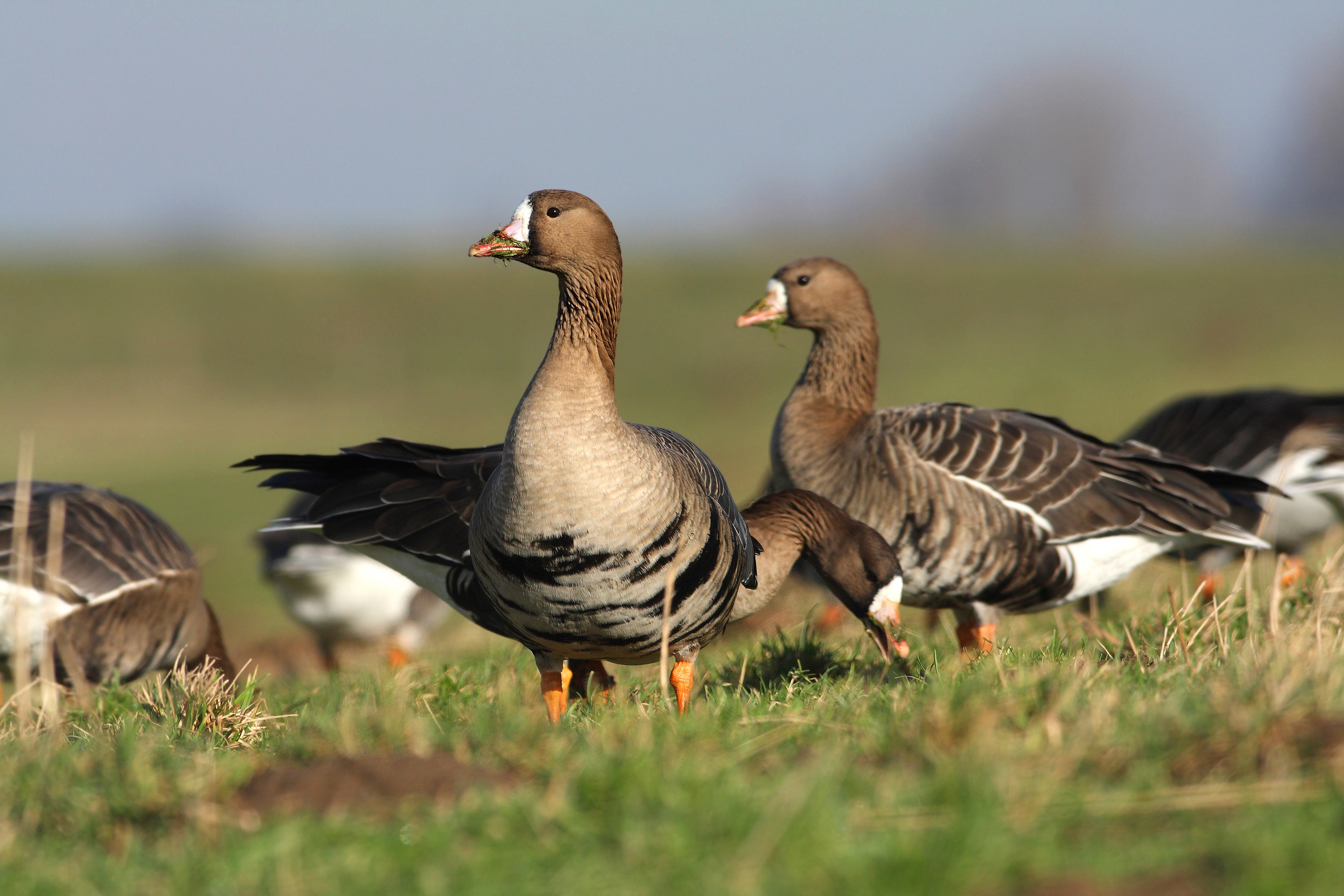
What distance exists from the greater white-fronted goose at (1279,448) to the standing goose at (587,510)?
5.09 m

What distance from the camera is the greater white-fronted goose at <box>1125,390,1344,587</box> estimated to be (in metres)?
8.93

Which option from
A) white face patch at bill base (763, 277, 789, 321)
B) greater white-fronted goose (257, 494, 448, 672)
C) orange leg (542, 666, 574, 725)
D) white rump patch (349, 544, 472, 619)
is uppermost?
white face patch at bill base (763, 277, 789, 321)

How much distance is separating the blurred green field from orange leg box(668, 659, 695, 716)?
17291 mm

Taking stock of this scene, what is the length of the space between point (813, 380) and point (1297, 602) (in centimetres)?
325

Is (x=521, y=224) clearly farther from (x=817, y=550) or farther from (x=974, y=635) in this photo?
(x=974, y=635)

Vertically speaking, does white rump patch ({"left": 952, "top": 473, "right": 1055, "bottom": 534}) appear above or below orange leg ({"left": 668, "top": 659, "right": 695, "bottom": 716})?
above

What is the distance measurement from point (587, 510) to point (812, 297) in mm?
4137

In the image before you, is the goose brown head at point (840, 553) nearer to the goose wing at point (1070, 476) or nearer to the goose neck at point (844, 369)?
the goose wing at point (1070, 476)

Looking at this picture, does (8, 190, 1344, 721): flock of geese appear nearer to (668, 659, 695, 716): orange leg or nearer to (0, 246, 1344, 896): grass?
(668, 659, 695, 716): orange leg

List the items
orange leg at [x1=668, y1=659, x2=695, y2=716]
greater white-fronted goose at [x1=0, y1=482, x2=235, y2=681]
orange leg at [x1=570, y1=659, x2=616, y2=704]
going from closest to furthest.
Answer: orange leg at [x1=668, y1=659, x2=695, y2=716] → orange leg at [x1=570, y1=659, x2=616, y2=704] → greater white-fronted goose at [x1=0, y1=482, x2=235, y2=681]

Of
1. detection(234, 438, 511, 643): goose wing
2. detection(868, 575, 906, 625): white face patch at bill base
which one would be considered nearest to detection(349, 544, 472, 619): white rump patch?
detection(234, 438, 511, 643): goose wing

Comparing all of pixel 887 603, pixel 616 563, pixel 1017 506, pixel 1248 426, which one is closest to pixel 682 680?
pixel 616 563

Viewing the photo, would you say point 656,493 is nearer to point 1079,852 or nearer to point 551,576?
point 551,576

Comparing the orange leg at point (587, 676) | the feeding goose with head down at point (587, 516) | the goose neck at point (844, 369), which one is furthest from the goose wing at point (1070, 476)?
the orange leg at point (587, 676)
